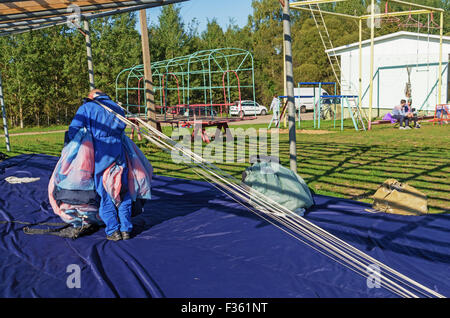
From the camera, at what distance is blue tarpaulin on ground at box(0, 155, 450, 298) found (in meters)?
2.96

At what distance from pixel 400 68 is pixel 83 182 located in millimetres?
19681

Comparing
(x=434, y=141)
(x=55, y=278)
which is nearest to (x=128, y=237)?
(x=55, y=278)

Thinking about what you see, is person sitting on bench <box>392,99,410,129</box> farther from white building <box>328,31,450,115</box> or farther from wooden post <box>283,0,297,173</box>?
wooden post <box>283,0,297,173</box>

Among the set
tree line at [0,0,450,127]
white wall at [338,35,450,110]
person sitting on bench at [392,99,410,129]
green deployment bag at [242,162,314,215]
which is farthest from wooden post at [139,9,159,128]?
tree line at [0,0,450,127]

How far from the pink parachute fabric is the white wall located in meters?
16.7

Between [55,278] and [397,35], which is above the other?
[397,35]

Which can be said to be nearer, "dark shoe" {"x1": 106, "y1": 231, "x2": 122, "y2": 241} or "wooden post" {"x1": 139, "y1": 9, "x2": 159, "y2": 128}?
"dark shoe" {"x1": 106, "y1": 231, "x2": 122, "y2": 241}

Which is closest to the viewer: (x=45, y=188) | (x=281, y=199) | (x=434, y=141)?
(x=281, y=199)

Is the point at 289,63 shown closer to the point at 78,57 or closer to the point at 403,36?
the point at 403,36

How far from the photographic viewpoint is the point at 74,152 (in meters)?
3.85

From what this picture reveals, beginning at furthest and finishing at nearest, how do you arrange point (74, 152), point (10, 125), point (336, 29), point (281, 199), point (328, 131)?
point (336, 29) < point (10, 125) < point (328, 131) < point (281, 199) < point (74, 152)

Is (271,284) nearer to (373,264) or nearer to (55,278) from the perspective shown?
(373,264)

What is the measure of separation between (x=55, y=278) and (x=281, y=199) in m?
2.50

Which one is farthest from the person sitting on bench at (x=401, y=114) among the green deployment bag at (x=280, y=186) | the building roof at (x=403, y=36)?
the green deployment bag at (x=280, y=186)
